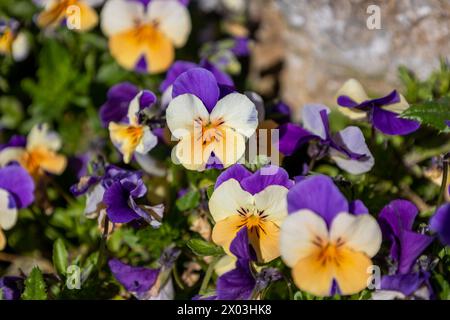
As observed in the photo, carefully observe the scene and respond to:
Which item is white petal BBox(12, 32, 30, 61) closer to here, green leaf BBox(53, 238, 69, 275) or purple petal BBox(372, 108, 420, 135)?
green leaf BBox(53, 238, 69, 275)

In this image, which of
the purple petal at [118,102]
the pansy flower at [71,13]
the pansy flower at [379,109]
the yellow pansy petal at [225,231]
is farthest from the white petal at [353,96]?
the pansy flower at [71,13]

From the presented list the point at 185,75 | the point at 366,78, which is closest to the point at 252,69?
the point at 366,78

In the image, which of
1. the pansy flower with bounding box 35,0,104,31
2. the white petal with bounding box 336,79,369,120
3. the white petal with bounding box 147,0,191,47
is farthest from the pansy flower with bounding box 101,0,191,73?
the white petal with bounding box 336,79,369,120

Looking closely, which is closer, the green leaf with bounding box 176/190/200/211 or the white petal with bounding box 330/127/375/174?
the white petal with bounding box 330/127/375/174

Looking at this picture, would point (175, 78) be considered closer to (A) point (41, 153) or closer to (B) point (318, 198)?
(A) point (41, 153)

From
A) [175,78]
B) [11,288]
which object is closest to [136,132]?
[175,78]
